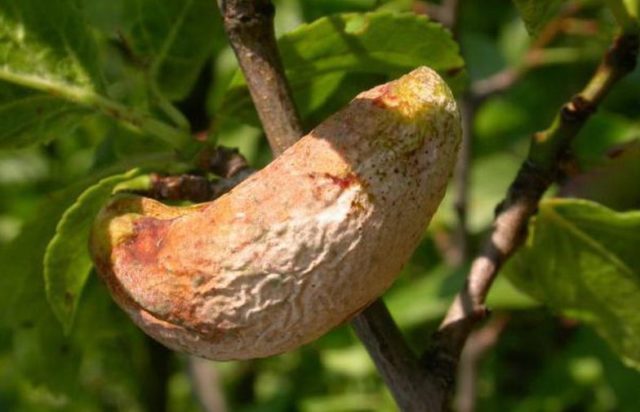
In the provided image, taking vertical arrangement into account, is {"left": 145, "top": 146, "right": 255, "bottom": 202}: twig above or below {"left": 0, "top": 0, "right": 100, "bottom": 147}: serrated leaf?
below

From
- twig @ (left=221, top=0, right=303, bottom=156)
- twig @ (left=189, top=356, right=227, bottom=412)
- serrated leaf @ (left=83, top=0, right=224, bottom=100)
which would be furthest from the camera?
twig @ (left=189, top=356, right=227, bottom=412)

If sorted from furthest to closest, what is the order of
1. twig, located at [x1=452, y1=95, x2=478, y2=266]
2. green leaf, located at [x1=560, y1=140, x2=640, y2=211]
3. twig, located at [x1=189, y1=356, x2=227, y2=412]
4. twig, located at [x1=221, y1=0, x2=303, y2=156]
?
twig, located at [x1=189, y1=356, x2=227, y2=412] → twig, located at [x1=452, y1=95, x2=478, y2=266] → green leaf, located at [x1=560, y1=140, x2=640, y2=211] → twig, located at [x1=221, y1=0, x2=303, y2=156]

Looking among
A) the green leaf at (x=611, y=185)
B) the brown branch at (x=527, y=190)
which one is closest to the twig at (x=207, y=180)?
the brown branch at (x=527, y=190)

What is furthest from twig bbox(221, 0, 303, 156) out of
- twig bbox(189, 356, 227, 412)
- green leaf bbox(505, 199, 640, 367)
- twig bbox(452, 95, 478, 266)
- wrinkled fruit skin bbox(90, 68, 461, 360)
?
twig bbox(189, 356, 227, 412)

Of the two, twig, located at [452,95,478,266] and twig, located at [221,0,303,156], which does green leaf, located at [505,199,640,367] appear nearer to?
twig, located at [221,0,303,156]

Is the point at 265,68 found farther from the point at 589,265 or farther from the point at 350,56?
the point at 589,265

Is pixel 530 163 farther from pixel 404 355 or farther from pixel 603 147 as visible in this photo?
pixel 603 147

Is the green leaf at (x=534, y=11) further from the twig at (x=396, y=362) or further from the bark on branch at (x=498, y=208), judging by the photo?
the twig at (x=396, y=362)

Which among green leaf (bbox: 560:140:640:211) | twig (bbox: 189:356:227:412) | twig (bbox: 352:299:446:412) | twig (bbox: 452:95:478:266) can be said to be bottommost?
twig (bbox: 189:356:227:412)
